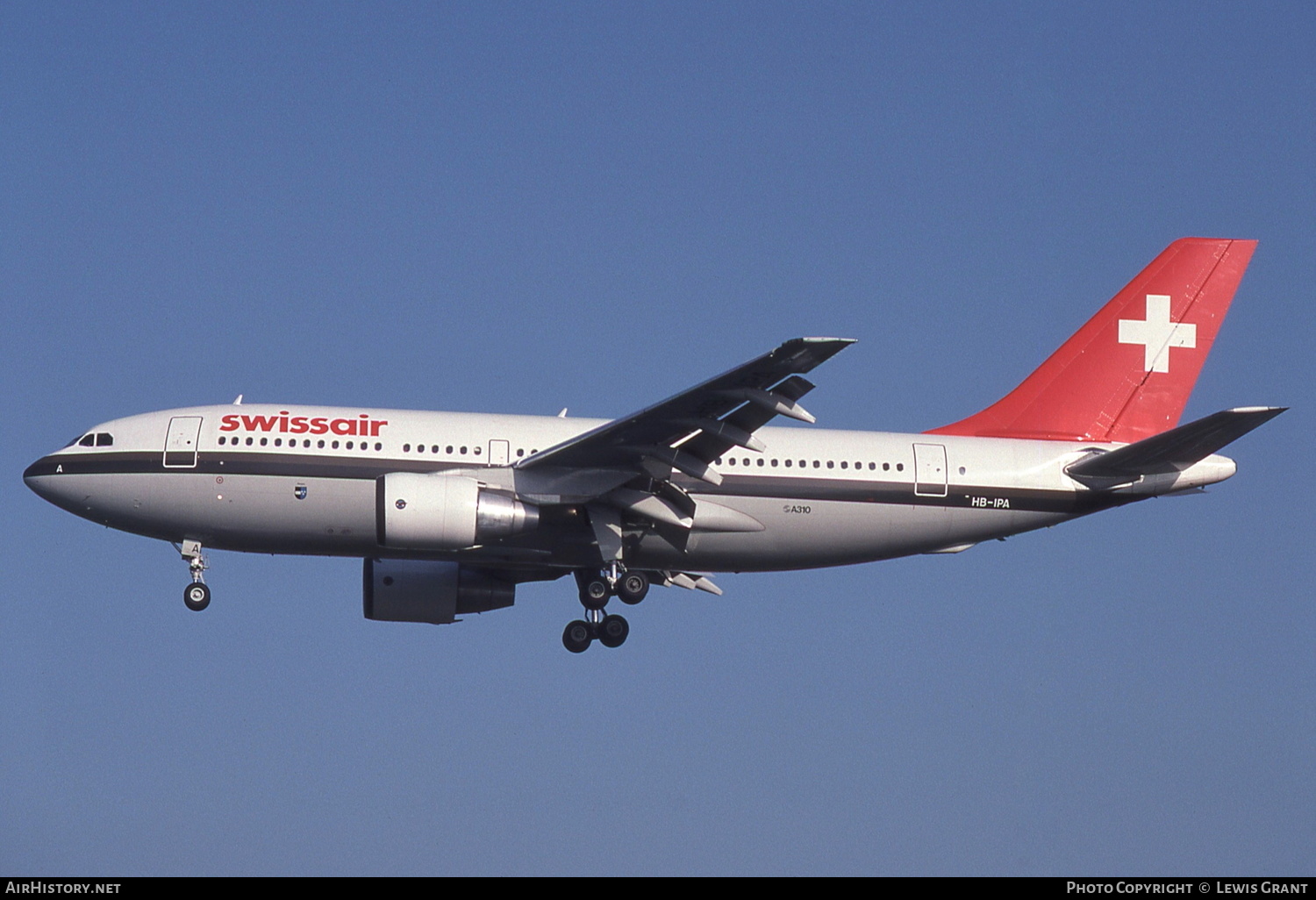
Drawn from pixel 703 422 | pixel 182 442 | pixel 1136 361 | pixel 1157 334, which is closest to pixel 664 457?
pixel 703 422

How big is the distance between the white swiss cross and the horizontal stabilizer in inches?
149

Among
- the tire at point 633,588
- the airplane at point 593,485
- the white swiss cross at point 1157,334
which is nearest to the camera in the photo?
the airplane at point 593,485

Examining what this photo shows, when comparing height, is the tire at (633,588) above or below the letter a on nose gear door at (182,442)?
below

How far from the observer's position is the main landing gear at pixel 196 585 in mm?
30469

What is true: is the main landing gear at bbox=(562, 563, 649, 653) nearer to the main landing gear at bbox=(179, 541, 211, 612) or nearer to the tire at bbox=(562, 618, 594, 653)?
the tire at bbox=(562, 618, 594, 653)

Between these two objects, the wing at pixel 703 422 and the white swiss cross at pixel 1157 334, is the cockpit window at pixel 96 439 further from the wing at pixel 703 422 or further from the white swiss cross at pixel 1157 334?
the white swiss cross at pixel 1157 334

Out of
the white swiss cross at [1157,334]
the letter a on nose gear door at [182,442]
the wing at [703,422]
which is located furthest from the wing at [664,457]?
the white swiss cross at [1157,334]

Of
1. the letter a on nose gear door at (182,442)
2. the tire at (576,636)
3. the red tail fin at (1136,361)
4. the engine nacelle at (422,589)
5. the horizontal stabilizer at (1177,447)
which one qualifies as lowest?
the tire at (576,636)

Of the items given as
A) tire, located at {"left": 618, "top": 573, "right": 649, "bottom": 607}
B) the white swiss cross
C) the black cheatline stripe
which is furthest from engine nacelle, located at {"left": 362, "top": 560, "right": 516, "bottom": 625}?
the white swiss cross

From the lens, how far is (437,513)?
93.7 ft

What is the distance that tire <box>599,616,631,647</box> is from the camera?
1248 inches

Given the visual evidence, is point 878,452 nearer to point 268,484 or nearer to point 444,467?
point 444,467

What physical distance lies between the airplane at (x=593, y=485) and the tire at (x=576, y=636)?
0.03 meters

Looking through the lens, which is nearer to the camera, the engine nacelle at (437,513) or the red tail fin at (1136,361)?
the engine nacelle at (437,513)
